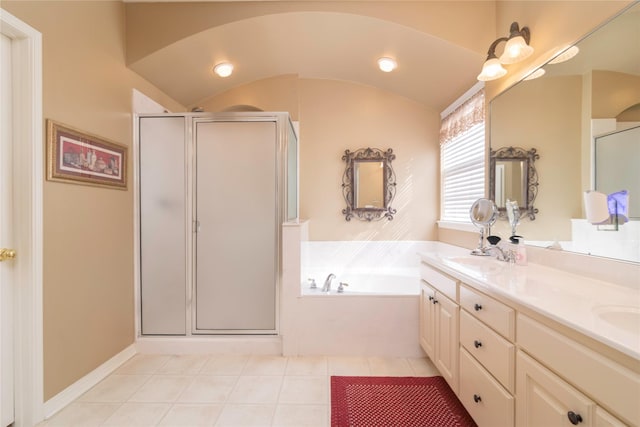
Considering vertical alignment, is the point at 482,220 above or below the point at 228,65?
below

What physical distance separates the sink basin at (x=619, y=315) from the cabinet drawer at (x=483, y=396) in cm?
46

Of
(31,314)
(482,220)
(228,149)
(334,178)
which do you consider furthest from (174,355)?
(482,220)

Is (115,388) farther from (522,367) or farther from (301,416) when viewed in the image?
(522,367)

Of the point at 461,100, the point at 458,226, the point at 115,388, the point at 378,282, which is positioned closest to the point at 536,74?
the point at 461,100

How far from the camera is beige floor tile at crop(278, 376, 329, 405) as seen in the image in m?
1.84

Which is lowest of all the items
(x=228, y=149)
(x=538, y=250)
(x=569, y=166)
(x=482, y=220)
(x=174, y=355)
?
(x=174, y=355)

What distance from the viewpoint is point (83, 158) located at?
1.96m

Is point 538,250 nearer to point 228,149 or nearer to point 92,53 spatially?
point 228,149

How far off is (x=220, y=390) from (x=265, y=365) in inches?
15.4

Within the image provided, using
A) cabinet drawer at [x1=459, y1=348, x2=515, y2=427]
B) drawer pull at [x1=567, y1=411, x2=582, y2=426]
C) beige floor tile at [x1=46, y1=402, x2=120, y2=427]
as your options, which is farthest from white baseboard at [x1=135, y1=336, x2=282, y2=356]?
drawer pull at [x1=567, y1=411, x2=582, y2=426]

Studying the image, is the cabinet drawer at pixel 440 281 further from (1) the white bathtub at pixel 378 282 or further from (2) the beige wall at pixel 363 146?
(2) the beige wall at pixel 363 146

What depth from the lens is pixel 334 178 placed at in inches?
134

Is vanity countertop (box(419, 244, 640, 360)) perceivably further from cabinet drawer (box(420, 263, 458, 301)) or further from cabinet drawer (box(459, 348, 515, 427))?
cabinet drawer (box(459, 348, 515, 427))

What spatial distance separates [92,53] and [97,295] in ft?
5.52
